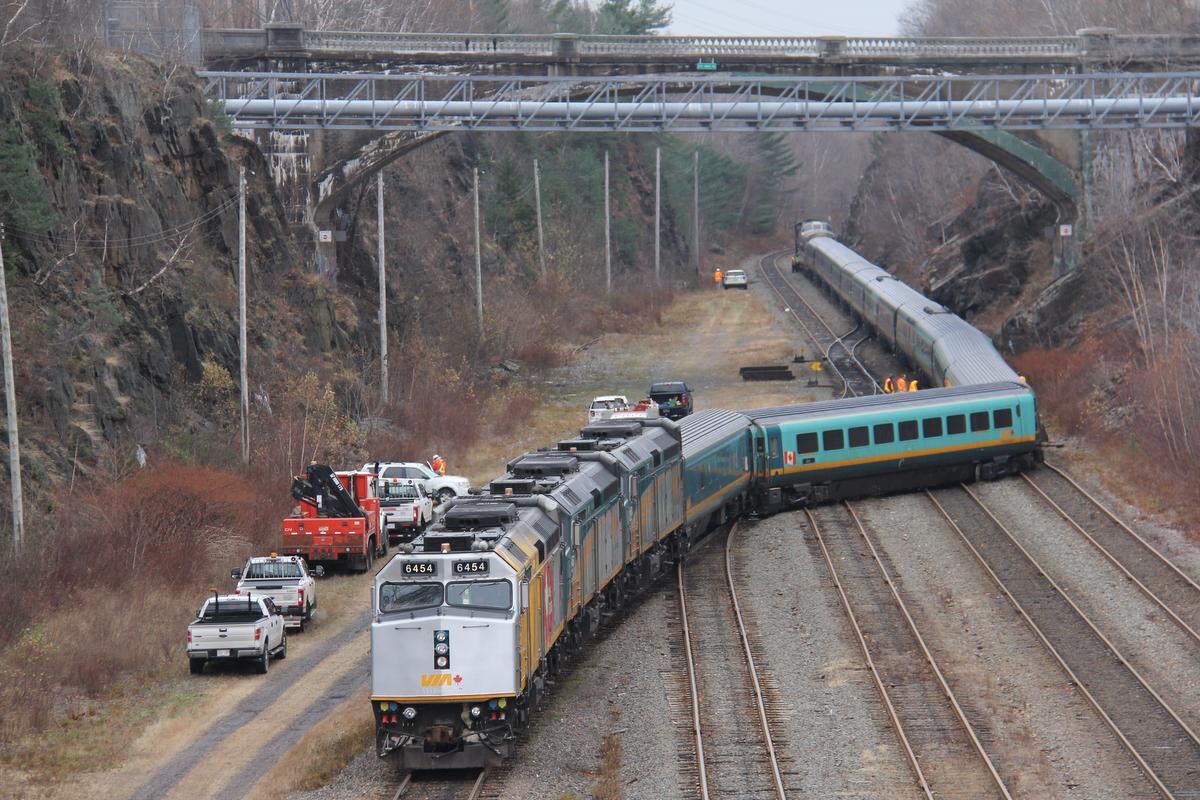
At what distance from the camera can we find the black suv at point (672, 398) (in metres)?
55.5

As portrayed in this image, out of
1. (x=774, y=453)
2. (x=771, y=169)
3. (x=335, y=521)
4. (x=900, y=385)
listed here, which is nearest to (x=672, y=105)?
(x=900, y=385)

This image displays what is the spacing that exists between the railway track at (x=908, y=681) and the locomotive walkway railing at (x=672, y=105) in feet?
79.8

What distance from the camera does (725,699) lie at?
25.2 m

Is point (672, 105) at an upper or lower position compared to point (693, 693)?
upper

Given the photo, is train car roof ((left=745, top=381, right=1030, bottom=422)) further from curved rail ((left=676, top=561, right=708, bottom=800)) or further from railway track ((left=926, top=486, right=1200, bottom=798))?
curved rail ((left=676, top=561, right=708, bottom=800))

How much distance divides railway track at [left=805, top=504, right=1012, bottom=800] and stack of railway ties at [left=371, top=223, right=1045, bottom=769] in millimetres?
3489

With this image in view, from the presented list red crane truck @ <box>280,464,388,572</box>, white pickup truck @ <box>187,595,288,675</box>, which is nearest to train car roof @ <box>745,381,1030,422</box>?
red crane truck @ <box>280,464,388,572</box>

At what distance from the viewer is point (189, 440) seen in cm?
4041

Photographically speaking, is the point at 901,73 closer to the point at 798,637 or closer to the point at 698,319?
the point at 698,319

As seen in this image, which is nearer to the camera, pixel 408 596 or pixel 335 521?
pixel 408 596

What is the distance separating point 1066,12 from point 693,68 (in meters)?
37.5

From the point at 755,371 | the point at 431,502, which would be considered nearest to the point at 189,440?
the point at 431,502

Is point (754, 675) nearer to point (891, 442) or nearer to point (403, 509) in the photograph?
point (403, 509)

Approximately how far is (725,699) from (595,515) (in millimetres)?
3888
